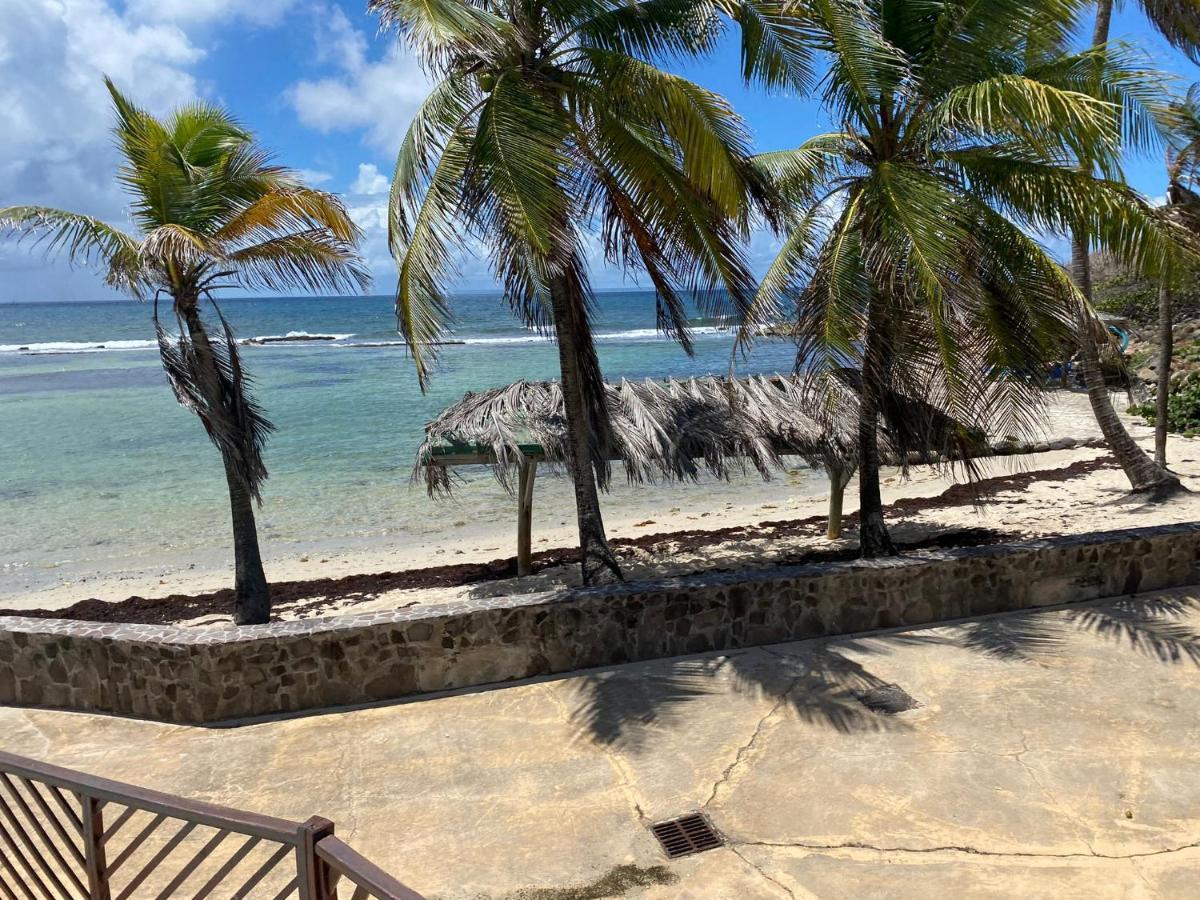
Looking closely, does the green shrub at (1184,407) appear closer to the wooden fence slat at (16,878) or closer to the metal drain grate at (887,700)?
the metal drain grate at (887,700)

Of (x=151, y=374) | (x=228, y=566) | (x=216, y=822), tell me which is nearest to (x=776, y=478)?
(x=228, y=566)

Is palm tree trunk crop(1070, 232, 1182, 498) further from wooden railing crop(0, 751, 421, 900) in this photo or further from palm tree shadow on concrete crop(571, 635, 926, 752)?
wooden railing crop(0, 751, 421, 900)

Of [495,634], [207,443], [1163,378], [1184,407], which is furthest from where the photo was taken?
[207,443]

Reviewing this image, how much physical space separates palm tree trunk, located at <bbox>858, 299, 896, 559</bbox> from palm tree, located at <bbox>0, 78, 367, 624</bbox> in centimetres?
438

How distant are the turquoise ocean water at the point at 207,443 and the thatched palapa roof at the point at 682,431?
132cm

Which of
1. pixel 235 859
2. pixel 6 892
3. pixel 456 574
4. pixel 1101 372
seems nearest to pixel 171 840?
pixel 235 859

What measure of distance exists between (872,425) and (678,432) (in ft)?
7.83

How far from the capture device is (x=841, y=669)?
6.21m

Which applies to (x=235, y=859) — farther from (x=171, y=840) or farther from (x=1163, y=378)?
(x=1163, y=378)

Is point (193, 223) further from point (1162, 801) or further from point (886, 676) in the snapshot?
point (1162, 801)

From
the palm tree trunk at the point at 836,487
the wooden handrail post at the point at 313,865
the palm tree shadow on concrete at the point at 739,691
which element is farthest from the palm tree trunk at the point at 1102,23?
the wooden handrail post at the point at 313,865

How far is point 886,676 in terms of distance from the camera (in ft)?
20.1

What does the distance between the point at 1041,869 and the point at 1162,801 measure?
94 cm

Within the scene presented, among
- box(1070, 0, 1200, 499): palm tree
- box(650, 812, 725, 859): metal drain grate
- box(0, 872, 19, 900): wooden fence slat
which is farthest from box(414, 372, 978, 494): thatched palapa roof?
box(0, 872, 19, 900): wooden fence slat
